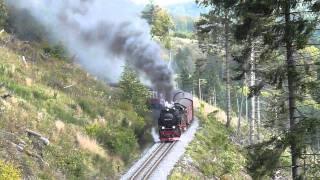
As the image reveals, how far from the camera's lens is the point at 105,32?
40.7 m

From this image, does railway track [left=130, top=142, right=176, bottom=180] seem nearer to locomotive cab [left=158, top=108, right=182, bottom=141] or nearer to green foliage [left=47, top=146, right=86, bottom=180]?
locomotive cab [left=158, top=108, right=182, bottom=141]

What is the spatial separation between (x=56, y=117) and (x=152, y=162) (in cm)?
540

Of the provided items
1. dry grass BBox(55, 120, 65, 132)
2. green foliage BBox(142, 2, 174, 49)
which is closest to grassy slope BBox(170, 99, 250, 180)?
dry grass BBox(55, 120, 65, 132)

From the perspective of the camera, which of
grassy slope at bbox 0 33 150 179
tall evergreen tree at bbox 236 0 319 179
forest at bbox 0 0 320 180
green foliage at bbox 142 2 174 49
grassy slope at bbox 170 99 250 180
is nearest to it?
tall evergreen tree at bbox 236 0 319 179

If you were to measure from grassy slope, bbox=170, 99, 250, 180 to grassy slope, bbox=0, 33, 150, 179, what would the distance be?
10.7 ft

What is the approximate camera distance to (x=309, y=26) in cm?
1232

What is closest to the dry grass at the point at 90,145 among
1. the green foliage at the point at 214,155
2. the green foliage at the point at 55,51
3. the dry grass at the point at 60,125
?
the dry grass at the point at 60,125

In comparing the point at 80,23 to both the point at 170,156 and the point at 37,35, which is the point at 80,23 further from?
the point at 170,156

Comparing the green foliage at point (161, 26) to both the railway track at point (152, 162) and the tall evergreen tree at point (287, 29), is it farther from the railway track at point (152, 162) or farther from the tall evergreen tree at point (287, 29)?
the tall evergreen tree at point (287, 29)

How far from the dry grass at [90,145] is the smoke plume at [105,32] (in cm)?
1195

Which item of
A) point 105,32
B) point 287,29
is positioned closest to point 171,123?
point 105,32

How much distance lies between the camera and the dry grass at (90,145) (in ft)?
72.5

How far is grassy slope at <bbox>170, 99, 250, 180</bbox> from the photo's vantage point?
22.9 meters

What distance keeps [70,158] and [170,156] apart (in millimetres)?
7697
